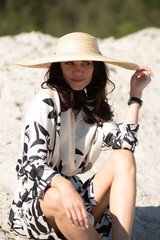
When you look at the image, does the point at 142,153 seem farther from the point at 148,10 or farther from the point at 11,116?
the point at 148,10

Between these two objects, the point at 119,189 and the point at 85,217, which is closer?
the point at 85,217

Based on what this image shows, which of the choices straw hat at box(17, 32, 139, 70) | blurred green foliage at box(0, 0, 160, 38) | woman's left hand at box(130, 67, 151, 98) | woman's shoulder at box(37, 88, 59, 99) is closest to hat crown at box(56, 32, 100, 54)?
straw hat at box(17, 32, 139, 70)

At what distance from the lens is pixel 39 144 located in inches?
72.6

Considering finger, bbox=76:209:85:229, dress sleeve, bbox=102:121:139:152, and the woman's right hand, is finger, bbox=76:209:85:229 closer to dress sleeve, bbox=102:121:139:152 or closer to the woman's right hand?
the woman's right hand

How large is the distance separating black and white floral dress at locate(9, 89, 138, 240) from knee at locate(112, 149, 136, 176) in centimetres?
7

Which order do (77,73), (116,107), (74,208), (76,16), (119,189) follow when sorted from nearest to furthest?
(74,208) < (119,189) < (77,73) < (116,107) < (76,16)

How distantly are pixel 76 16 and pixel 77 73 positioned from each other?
16620 millimetres

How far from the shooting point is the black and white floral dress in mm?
1831

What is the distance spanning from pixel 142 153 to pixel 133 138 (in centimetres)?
162

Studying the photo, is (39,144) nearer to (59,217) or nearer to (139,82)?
(59,217)

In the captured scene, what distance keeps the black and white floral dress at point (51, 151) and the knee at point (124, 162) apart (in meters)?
0.07

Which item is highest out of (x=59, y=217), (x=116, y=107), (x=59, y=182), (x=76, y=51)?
(x=76, y=51)

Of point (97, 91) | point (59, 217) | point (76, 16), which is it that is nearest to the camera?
point (59, 217)

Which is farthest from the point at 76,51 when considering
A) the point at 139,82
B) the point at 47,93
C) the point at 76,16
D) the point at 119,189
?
the point at 76,16
